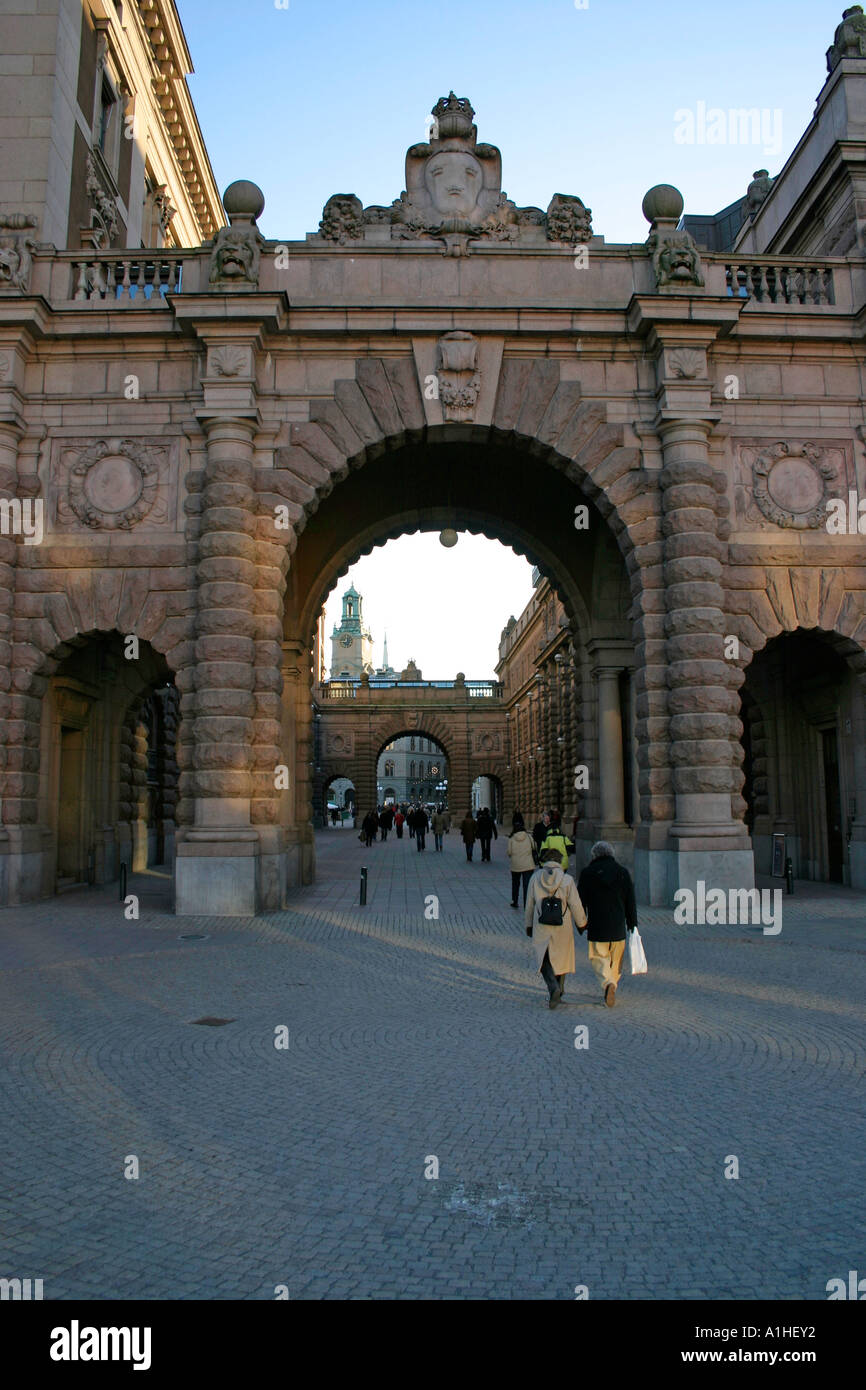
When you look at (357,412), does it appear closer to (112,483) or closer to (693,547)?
(112,483)

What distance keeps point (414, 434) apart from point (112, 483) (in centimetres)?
512

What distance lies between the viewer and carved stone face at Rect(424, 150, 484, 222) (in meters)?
16.1

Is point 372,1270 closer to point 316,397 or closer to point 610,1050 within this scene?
point 610,1050

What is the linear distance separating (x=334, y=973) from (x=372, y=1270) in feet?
20.0

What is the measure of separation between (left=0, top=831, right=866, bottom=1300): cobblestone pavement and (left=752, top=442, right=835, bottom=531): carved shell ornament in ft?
27.0

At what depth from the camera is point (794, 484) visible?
52.4 ft

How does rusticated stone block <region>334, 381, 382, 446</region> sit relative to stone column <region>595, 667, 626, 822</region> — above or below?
above

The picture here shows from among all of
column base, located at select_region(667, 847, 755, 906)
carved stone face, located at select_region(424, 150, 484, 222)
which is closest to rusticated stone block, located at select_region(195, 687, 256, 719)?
column base, located at select_region(667, 847, 755, 906)

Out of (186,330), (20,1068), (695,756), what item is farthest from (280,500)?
(20,1068)

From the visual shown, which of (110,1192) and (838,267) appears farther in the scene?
(838,267)

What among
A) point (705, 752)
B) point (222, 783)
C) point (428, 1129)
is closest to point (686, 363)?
point (705, 752)

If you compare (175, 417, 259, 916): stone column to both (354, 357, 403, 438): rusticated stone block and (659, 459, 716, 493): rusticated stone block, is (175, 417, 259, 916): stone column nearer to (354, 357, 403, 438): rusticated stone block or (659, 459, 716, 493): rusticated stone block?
(354, 357, 403, 438): rusticated stone block

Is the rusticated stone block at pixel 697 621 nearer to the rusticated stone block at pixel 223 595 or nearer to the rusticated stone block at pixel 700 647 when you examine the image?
the rusticated stone block at pixel 700 647

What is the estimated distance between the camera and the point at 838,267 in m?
16.3
